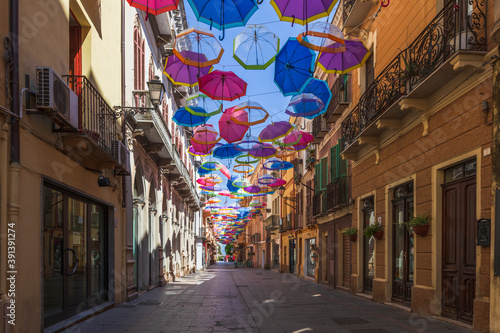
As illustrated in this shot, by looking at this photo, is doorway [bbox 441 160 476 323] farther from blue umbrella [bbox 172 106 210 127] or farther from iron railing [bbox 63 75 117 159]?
blue umbrella [bbox 172 106 210 127]

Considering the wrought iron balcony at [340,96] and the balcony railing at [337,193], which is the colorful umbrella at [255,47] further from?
the balcony railing at [337,193]

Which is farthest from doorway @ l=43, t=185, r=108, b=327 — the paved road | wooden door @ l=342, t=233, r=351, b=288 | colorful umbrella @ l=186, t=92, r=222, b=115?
wooden door @ l=342, t=233, r=351, b=288

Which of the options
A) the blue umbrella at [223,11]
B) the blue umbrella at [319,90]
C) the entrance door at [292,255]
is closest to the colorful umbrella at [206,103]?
the blue umbrella at [319,90]

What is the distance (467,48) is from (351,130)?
7491mm

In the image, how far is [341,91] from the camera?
19.2 meters

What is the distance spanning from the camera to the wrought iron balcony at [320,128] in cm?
2292

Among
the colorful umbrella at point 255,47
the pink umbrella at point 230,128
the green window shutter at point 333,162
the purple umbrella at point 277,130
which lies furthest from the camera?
the green window shutter at point 333,162

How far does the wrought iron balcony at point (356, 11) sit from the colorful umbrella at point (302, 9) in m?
5.87

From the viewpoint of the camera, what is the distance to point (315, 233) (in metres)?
26.6

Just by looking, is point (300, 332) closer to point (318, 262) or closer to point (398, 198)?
point (398, 198)

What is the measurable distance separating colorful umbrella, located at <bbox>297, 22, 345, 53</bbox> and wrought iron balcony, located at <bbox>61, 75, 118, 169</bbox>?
4.63m

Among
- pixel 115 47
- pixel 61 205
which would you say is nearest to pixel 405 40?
pixel 115 47

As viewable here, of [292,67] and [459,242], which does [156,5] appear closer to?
[292,67]

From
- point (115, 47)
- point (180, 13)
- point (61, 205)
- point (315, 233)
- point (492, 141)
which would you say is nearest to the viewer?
point (492, 141)
